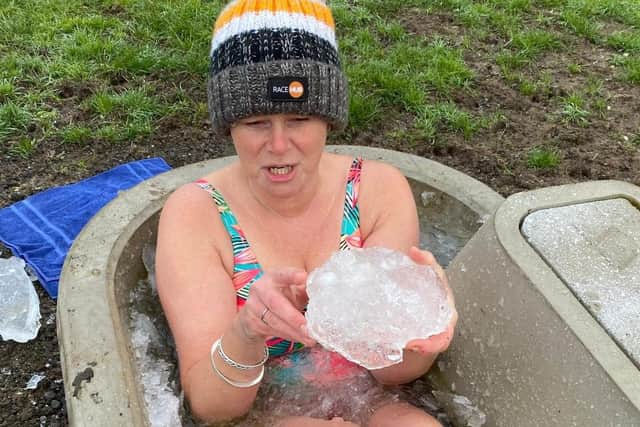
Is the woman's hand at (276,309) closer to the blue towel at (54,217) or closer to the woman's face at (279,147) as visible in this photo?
the woman's face at (279,147)

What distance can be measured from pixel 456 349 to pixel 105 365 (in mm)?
1016

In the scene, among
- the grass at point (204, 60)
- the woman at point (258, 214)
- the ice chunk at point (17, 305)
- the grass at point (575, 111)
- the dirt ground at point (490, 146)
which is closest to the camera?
the woman at point (258, 214)

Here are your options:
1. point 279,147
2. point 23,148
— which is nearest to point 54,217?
point 23,148

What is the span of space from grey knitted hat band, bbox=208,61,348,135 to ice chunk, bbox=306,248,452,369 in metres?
0.51

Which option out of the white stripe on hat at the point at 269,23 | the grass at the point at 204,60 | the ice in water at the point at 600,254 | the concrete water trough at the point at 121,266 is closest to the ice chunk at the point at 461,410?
the ice in water at the point at 600,254

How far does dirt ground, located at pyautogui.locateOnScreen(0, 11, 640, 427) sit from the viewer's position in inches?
141

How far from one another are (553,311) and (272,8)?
1.12 metres

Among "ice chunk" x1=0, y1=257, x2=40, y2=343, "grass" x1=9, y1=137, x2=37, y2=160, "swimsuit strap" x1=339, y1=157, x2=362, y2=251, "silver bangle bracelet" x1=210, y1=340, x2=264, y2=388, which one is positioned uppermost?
"swimsuit strap" x1=339, y1=157, x2=362, y2=251

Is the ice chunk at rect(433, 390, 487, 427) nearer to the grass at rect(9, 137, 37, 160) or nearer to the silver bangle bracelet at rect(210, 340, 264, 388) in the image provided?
the silver bangle bracelet at rect(210, 340, 264, 388)

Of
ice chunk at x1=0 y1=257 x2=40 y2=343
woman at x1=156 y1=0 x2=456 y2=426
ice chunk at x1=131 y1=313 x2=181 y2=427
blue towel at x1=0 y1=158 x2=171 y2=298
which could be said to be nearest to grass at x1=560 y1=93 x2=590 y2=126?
woman at x1=156 y1=0 x2=456 y2=426

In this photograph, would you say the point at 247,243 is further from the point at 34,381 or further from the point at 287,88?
the point at 34,381

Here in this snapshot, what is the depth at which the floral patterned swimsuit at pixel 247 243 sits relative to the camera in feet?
6.66

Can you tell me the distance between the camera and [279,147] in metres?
1.86

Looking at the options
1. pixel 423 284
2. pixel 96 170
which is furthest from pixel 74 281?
pixel 96 170
